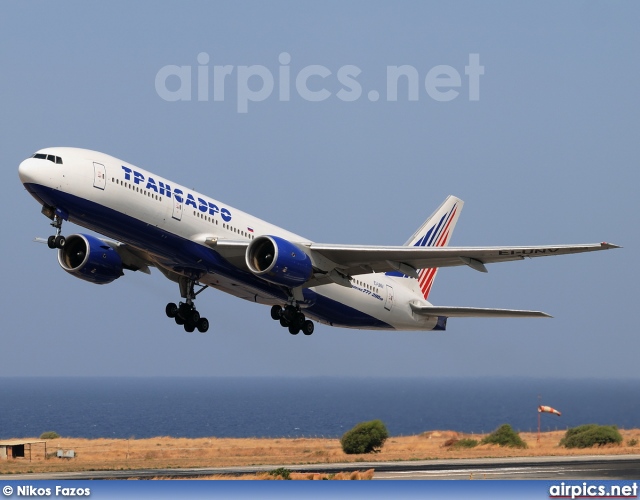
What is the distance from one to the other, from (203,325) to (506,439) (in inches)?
1126

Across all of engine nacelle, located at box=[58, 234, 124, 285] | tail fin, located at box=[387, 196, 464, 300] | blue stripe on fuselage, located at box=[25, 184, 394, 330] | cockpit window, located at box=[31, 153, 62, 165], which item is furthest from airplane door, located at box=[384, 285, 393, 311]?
cockpit window, located at box=[31, 153, 62, 165]

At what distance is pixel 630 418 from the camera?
7381cm

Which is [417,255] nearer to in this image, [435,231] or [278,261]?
[278,261]

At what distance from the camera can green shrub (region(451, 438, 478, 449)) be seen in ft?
227

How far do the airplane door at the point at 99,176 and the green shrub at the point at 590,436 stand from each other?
125 feet

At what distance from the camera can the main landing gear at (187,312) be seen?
4694cm

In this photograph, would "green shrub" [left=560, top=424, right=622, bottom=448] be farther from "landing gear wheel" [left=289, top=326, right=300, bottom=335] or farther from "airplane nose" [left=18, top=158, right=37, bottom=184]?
"airplane nose" [left=18, top=158, right=37, bottom=184]

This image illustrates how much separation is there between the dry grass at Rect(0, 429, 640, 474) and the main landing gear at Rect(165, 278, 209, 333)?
900cm

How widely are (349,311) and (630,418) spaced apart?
33855 mm

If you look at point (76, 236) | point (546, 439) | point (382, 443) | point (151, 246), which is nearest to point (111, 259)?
point (76, 236)

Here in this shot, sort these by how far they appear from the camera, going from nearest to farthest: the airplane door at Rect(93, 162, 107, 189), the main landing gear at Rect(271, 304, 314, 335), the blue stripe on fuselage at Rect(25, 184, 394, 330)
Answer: the blue stripe on fuselage at Rect(25, 184, 394, 330), the airplane door at Rect(93, 162, 107, 189), the main landing gear at Rect(271, 304, 314, 335)

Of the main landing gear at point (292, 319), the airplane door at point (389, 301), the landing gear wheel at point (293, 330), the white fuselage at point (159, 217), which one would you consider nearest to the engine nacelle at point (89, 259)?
the white fuselage at point (159, 217)

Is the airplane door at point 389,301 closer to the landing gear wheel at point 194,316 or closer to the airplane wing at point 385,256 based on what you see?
the airplane wing at point 385,256

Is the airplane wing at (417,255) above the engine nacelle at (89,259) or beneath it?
beneath
